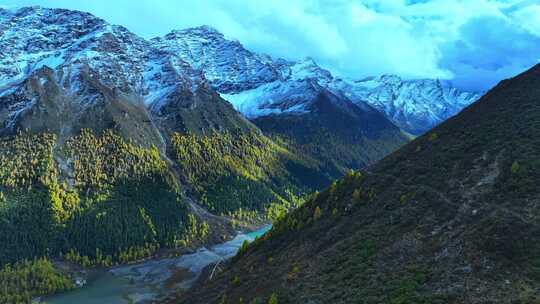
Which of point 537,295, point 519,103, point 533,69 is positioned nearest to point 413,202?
point 537,295

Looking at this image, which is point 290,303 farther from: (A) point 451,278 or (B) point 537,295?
(B) point 537,295

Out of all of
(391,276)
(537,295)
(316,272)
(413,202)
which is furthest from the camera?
(413,202)

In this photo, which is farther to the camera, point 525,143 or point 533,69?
point 533,69

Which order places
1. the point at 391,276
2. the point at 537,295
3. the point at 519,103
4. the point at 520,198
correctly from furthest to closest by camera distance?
1. the point at 519,103
2. the point at 520,198
3. the point at 391,276
4. the point at 537,295

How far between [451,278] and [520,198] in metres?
25.3

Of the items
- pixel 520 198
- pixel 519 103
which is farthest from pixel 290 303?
pixel 519 103

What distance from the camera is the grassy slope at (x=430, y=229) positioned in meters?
71.3

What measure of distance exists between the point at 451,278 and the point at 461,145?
Answer: 57.2m

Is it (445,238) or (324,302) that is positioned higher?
(445,238)

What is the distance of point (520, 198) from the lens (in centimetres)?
8506

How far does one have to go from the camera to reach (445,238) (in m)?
83.1

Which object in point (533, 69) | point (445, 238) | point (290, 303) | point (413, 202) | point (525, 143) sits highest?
point (533, 69)

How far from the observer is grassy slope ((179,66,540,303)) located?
7131 cm

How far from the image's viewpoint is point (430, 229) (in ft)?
291
